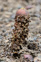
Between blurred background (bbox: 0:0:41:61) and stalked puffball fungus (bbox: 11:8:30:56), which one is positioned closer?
stalked puffball fungus (bbox: 11:8:30:56)

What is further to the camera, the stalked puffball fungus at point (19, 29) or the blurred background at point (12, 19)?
the blurred background at point (12, 19)

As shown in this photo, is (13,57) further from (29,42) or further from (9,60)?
(29,42)

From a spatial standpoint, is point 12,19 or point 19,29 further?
point 12,19
